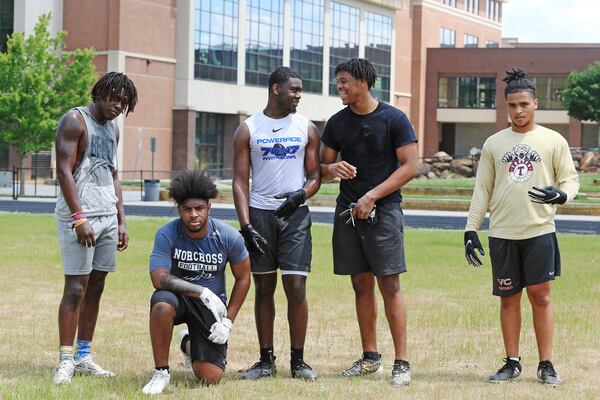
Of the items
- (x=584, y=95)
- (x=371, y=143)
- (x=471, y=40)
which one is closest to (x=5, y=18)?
(x=584, y=95)

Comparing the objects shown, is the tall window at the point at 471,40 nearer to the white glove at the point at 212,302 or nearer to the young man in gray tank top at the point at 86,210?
the young man in gray tank top at the point at 86,210

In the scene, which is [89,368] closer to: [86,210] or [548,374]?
[86,210]

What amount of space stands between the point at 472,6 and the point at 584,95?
28135 mm

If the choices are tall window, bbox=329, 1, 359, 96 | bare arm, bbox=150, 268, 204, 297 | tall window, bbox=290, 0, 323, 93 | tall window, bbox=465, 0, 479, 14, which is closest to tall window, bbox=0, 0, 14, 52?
tall window, bbox=290, 0, 323, 93

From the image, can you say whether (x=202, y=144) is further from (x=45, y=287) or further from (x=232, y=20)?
(x=45, y=287)

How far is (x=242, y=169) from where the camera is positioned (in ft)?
25.2

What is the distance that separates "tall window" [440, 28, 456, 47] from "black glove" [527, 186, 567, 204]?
8524 cm

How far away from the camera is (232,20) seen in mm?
62156

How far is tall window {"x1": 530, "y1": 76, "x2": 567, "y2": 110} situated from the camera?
86125 millimetres

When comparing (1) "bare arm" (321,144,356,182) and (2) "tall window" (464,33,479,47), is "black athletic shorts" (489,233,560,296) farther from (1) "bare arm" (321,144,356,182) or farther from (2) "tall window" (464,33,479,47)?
(2) "tall window" (464,33,479,47)

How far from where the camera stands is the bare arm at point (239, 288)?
7.25m

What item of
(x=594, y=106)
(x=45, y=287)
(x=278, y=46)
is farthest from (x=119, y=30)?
(x=45, y=287)

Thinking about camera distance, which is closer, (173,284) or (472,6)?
(173,284)

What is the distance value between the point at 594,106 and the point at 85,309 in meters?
70.3
